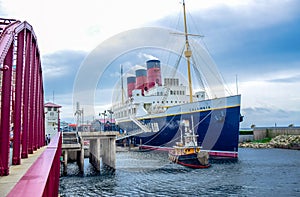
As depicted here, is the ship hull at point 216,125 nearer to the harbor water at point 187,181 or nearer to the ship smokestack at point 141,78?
the harbor water at point 187,181

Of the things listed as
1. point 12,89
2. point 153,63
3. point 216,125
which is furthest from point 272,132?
point 12,89

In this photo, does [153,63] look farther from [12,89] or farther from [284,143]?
[12,89]

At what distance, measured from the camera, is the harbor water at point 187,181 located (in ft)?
53.0

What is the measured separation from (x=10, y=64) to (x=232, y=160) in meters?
27.2

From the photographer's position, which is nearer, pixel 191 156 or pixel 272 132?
pixel 191 156

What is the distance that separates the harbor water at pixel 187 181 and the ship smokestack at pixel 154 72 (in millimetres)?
29873

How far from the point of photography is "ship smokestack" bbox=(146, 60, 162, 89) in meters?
53.5

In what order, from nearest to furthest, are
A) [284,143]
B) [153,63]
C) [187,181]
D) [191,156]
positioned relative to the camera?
1. [187,181]
2. [191,156]
3. [284,143]
4. [153,63]

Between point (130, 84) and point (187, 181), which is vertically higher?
point (130, 84)

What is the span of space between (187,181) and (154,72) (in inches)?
1443

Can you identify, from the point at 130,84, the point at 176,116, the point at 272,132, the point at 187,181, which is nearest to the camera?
the point at 187,181

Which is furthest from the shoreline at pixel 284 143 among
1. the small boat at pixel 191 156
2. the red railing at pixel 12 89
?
the red railing at pixel 12 89

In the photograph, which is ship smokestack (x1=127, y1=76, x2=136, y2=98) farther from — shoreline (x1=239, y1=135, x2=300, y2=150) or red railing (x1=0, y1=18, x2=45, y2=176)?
red railing (x1=0, y1=18, x2=45, y2=176)

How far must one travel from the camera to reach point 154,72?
176ft
